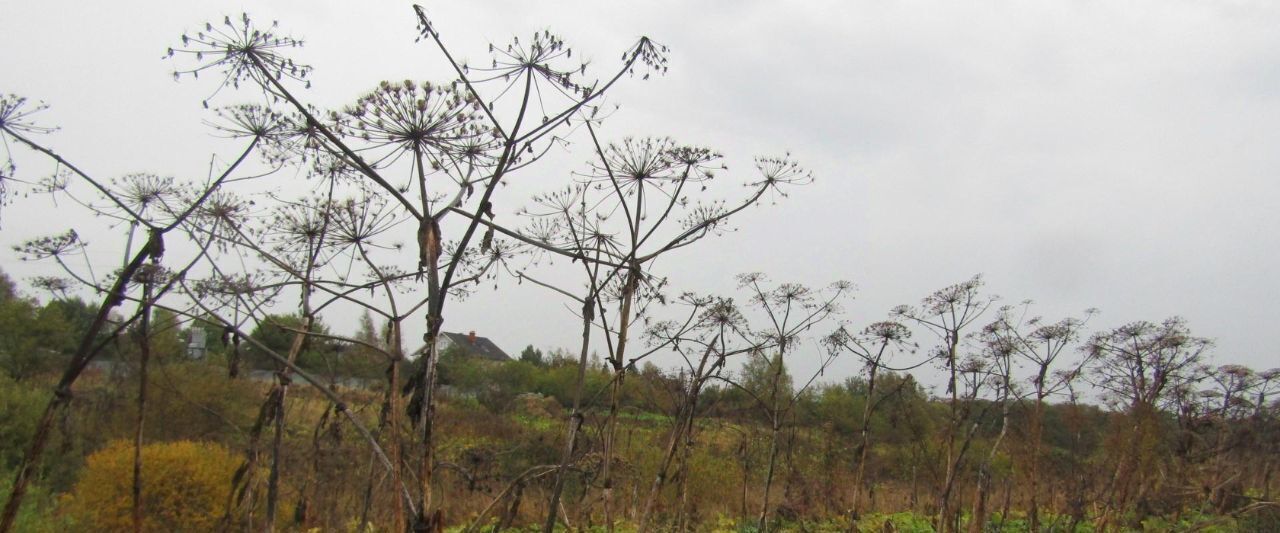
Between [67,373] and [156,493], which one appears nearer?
[67,373]

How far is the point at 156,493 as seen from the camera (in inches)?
490

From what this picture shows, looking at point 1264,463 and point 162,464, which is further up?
point 1264,463

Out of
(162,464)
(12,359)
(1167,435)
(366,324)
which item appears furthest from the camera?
(12,359)

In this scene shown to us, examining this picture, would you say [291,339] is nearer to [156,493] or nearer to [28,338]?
[156,493]

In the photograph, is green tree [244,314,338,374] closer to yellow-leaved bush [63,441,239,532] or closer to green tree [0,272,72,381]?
yellow-leaved bush [63,441,239,532]

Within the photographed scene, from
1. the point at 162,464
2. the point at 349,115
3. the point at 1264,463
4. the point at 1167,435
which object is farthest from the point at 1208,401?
the point at 162,464

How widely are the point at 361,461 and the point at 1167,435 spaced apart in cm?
1061

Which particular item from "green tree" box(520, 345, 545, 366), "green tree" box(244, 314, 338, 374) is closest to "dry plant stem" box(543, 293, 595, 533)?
"green tree" box(244, 314, 338, 374)

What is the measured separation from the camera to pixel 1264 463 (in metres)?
13.9

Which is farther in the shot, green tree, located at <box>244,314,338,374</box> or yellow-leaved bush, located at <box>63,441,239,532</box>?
yellow-leaved bush, located at <box>63,441,239,532</box>

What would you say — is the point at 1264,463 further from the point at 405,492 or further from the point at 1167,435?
the point at 405,492

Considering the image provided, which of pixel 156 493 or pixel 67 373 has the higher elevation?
pixel 67 373

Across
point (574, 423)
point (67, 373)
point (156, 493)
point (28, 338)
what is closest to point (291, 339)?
point (67, 373)

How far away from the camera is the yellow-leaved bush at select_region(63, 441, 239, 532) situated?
481 inches
